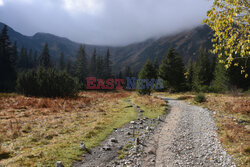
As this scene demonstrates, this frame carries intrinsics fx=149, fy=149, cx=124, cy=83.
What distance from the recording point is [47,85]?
1098 inches

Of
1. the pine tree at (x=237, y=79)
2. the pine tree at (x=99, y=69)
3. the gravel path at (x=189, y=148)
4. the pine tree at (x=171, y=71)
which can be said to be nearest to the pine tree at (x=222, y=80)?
the pine tree at (x=237, y=79)

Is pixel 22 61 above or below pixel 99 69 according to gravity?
above

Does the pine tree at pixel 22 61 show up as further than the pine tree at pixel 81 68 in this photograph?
Yes

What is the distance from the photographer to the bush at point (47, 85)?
91.2 feet

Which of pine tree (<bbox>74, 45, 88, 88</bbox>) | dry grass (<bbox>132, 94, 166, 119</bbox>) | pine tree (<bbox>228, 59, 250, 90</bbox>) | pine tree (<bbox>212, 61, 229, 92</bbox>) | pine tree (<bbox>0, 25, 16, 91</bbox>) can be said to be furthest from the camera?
pine tree (<bbox>74, 45, 88, 88</bbox>)

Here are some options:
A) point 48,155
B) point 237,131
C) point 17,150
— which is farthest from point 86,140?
point 237,131

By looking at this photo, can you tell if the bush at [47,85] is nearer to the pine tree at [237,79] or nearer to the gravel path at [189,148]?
the gravel path at [189,148]

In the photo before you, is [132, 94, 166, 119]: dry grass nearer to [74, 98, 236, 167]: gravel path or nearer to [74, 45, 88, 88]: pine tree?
[74, 98, 236, 167]: gravel path

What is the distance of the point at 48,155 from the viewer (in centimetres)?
549

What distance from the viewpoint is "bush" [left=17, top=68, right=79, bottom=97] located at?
27797 mm

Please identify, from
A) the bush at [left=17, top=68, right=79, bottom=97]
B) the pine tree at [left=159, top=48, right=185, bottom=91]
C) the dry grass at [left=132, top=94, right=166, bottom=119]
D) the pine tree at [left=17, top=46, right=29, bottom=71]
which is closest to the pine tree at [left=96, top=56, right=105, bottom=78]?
the bush at [left=17, top=68, right=79, bottom=97]

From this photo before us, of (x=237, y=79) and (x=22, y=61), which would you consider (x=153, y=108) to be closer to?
(x=237, y=79)

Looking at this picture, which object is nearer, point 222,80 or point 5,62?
point 222,80

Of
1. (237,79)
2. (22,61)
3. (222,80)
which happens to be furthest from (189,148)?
(22,61)
